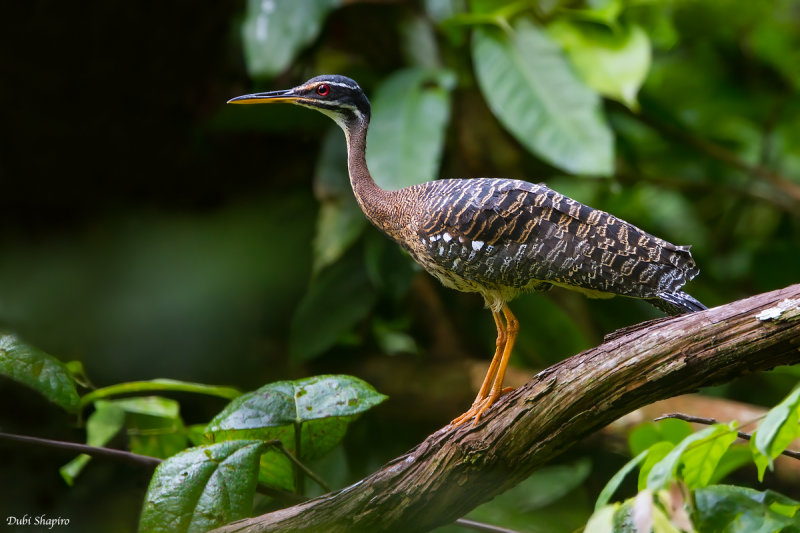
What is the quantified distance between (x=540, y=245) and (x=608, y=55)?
7.13ft

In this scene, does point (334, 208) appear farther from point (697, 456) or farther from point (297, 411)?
point (697, 456)

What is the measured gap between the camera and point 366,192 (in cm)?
305

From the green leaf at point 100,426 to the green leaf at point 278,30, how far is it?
2219 millimetres

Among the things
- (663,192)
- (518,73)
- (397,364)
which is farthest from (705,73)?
(397,364)

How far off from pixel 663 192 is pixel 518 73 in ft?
7.67

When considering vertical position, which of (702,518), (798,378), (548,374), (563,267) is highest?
(563,267)

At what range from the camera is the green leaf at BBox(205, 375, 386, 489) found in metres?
2.32

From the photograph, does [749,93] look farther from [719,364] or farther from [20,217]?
[20,217]

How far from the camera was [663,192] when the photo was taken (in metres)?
6.13

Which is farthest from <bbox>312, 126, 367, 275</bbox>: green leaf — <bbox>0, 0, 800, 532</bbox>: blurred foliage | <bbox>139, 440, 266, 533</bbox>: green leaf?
<bbox>139, 440, 266, 533</bbox>: green leaf

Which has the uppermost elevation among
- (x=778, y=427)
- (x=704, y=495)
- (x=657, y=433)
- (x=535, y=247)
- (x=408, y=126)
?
(x=408, y=126)

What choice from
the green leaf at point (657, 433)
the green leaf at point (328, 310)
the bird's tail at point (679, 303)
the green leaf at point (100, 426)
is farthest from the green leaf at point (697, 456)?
the green leaf at point (328, 310)

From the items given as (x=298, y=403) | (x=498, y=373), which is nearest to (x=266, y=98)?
(x=298, y=403)

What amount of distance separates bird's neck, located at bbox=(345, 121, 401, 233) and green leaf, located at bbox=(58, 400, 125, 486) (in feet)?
3.76
